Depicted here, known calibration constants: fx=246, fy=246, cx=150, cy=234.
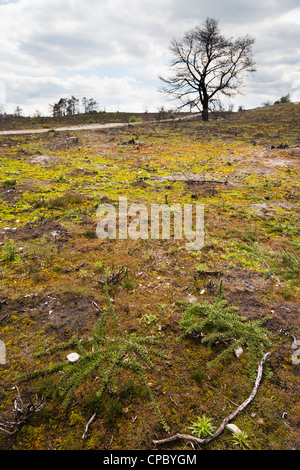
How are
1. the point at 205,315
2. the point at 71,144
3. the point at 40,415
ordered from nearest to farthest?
1. the point at 40,415
2. the point at 205,315
3. the point at 71,144

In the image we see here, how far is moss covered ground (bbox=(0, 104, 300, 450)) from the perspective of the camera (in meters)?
1.83

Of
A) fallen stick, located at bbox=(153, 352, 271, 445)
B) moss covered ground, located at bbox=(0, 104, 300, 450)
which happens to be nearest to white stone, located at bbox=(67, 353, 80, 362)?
moss covered ground, located at bbox=(0, 104, 300, 450)

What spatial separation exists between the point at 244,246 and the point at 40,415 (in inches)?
134

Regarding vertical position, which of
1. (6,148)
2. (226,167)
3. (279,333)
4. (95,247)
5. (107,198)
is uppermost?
(6,148)

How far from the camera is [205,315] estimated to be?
108 inches

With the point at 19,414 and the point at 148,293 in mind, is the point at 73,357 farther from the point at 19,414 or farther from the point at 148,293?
the point at 148,293

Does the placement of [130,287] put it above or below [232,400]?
above

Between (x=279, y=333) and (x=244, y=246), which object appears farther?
(x=244, y=246)

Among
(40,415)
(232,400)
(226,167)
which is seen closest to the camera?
(40,415)

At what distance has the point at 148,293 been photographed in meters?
3.12

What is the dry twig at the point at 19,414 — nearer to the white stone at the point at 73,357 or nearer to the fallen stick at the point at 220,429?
the white stone at the point at 73,357

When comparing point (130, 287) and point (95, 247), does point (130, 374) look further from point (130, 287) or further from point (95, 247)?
point (95, 247)

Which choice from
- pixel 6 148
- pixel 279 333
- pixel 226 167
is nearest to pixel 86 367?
pixel 279 333

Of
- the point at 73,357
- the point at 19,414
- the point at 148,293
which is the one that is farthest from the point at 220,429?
the point at 148,293
